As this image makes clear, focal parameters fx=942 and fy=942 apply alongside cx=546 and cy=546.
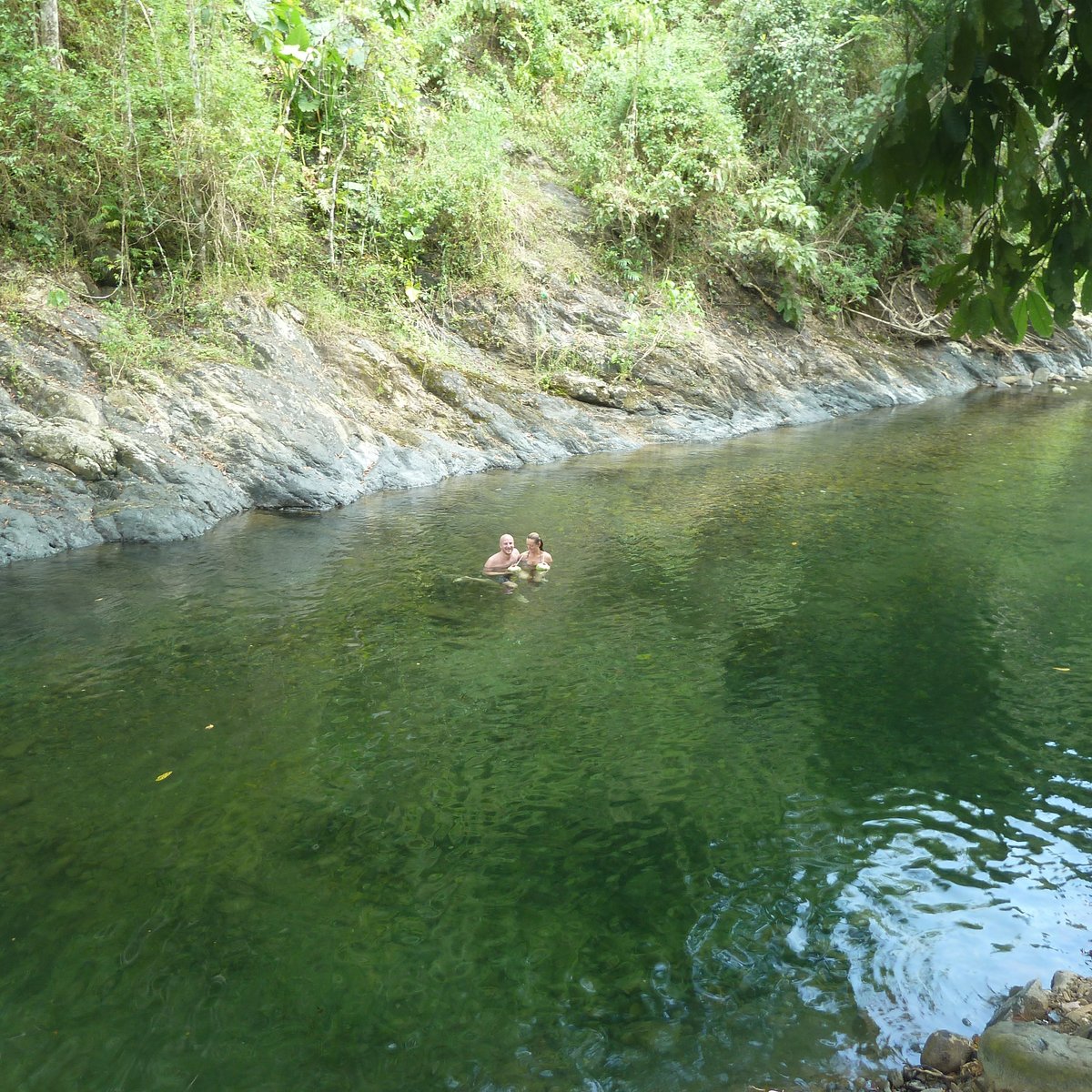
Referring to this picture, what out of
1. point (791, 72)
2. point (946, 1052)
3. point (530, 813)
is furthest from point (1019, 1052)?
point (791, 72)

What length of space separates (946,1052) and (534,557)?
7349 millimetres

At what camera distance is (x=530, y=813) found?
6.02 meters

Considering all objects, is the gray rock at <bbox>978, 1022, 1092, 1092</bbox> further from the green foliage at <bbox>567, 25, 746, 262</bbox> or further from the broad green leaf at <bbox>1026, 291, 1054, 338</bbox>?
the green foliage at <bbox>567, 25, 746, 262</bbox>

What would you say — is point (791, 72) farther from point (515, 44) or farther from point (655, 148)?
point (515, 44)

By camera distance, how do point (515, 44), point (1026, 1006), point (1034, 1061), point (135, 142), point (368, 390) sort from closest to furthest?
1. point (1034, 1061)
2. point (1026, 1006)
3. point (135, 142)
4. point (368, 390)
5. point (515, 44)

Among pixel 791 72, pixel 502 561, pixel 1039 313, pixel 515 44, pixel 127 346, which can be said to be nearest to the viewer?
pixel 1039 313

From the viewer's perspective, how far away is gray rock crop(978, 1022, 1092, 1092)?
3451mm

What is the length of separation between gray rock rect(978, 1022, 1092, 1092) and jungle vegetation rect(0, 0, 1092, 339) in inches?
105

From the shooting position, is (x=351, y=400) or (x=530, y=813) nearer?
(x=530, y=813)

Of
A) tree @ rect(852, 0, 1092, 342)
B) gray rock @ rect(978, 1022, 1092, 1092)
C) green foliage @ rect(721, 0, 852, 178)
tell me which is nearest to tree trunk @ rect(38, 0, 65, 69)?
tree @ rect(852, 0, 1092, 342)

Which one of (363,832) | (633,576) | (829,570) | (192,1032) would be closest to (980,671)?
(829,570)

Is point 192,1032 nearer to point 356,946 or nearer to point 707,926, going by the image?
point 356,946

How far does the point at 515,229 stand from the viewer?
22.8m

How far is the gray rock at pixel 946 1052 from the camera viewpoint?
3.97 m
